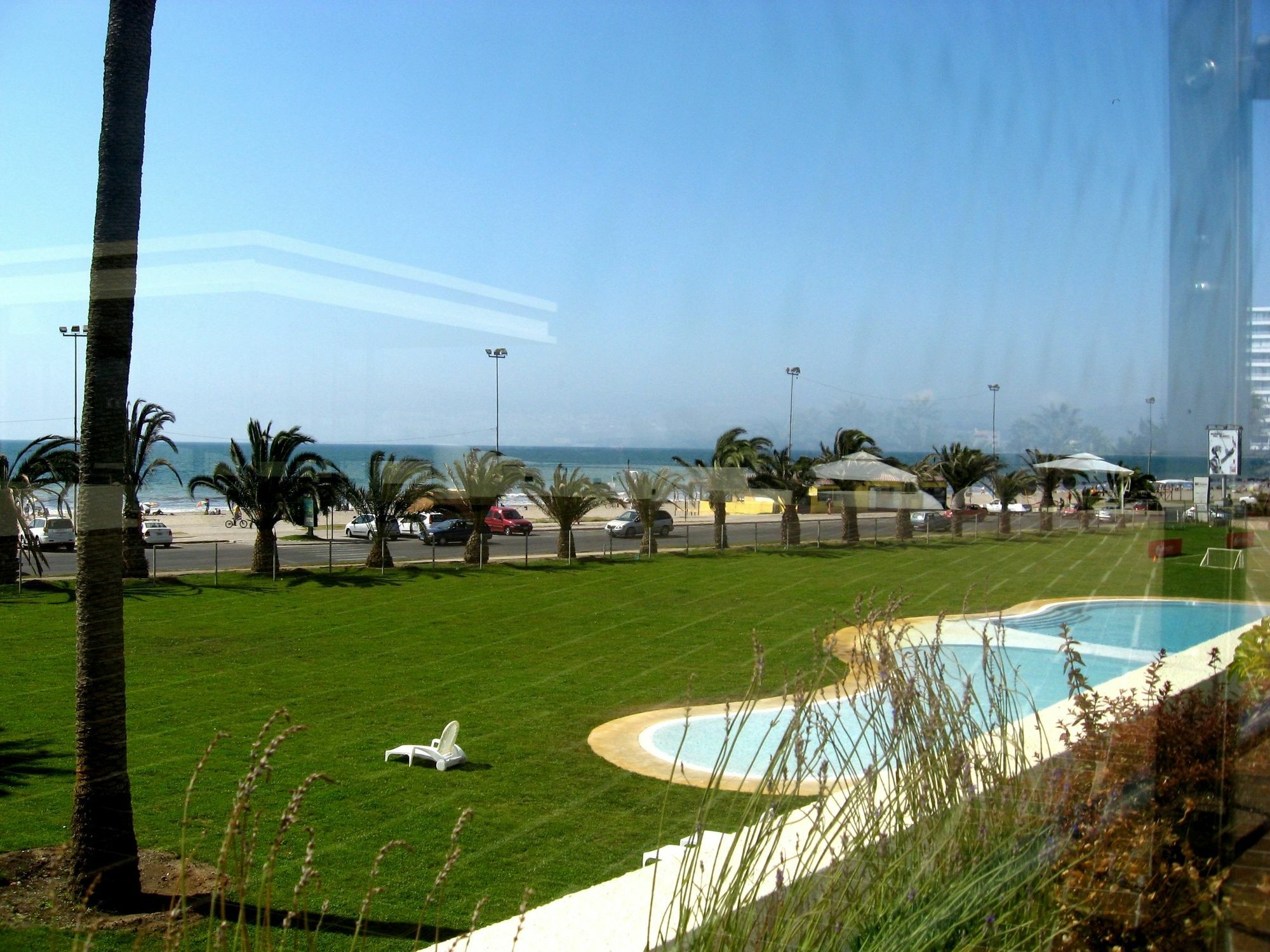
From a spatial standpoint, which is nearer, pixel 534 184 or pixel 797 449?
pixel 534 184

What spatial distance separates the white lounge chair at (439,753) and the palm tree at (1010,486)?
408cm

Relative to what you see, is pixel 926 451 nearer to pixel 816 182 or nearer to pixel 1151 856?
pixel 816 182

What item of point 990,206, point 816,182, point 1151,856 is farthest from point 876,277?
point 1151,856

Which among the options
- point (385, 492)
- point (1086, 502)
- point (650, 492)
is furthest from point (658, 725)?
point (385, 492)

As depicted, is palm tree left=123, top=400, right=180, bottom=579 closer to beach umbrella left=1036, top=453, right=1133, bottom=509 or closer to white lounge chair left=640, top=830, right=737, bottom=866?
white lounge chair left=640, top=830, right=737, bottom=866

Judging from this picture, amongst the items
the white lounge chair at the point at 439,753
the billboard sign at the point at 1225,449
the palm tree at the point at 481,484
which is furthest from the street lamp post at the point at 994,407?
the palm tree at the point at 481,484

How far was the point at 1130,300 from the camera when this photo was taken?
488 cm

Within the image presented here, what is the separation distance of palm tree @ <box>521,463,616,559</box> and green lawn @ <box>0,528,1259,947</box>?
3512 millimetres

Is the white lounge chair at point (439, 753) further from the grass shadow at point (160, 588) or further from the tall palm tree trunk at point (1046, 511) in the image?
the tall palm tree trunk at point (1046, 511)

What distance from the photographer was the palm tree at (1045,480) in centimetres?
663

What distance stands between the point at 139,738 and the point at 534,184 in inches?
95.2

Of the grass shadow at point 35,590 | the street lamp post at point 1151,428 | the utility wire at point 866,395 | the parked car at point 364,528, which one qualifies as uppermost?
the utility wire at point 866,395

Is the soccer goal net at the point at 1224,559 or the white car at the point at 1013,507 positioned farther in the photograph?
the white car at the point at 1013,507

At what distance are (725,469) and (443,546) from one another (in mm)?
4189
